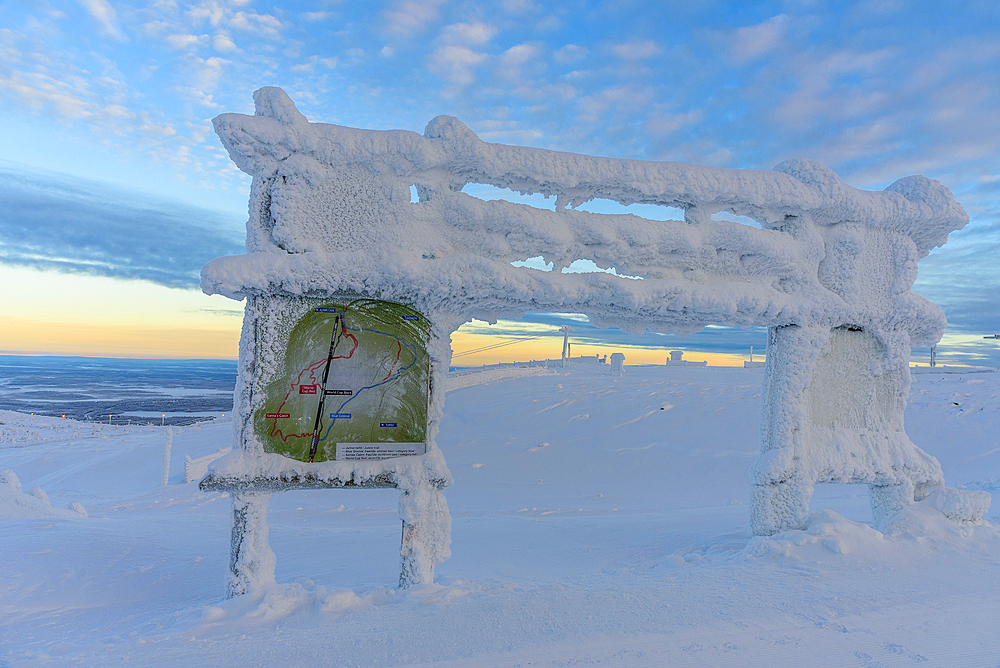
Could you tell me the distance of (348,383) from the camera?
358cm

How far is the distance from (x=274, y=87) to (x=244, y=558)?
11.1 ft

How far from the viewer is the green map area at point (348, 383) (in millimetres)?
3490

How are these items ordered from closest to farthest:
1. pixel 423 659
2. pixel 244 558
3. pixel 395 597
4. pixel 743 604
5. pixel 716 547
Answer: pixel 423 659 → pixel 743 604 → pixel 395 597 → pixel 244 558 → pixel 716 547

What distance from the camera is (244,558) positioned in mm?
3375

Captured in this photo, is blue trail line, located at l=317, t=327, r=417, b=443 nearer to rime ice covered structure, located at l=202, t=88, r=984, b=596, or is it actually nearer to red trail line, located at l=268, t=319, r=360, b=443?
red trail line, located at l=268, t=319, r=360, b=443

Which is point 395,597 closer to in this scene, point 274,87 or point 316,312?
point 316,312

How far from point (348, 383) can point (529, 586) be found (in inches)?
75.7

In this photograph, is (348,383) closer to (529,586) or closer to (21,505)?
(529,586)

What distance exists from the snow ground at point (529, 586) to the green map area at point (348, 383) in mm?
1035

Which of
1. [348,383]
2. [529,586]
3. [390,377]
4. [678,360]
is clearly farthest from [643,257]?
[678,360]

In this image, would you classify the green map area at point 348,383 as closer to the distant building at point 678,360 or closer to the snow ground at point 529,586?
the snow ground at point 529,586

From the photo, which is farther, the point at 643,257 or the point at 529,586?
the point at 643,257

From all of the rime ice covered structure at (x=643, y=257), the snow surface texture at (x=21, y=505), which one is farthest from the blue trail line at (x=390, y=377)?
the snow surface texture at (x=21, y=505)

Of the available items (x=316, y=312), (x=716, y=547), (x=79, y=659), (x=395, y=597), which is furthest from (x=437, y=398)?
(x=716, y=547)
